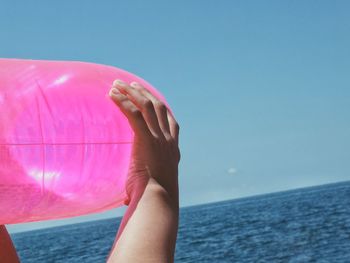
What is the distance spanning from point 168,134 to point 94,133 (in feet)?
1.19

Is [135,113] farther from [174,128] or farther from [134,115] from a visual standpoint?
[174,128]

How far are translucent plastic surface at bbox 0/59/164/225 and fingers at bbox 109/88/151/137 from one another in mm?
326

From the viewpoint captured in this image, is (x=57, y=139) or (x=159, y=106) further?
(x=57, y=139)

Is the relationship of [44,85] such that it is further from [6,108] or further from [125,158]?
[125,158]

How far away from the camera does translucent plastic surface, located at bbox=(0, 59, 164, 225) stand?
1.57m

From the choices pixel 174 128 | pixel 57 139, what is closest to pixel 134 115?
pixel 174 128

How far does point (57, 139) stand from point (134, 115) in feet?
1.20

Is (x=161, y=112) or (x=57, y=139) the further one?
(x=57, y=139)

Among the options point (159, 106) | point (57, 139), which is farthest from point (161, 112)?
point (57, 139)

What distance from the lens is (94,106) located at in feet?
5.34

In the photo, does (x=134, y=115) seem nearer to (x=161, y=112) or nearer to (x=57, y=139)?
(x=161, y=112)

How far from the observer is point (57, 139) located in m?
1.58

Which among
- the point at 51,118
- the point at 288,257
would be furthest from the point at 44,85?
the point at 288,257

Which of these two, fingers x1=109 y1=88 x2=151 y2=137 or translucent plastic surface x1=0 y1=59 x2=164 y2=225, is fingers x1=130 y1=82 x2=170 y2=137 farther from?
translucent plastic surface x1=0 y1=59 x2=164 y2=225
